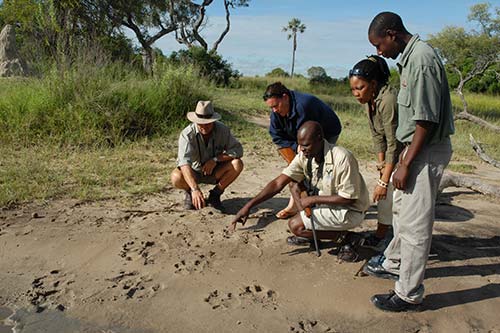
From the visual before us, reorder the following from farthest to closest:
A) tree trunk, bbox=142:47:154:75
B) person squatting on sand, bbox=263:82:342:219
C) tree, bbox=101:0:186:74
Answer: tree, bbox=101:0:186:74 < tree trunk, bbox=142:47:154:75 < person squatting on sand, bbox=263:82:342:219

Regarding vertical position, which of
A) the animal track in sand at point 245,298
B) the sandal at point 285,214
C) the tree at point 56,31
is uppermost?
the tree at point 56,31

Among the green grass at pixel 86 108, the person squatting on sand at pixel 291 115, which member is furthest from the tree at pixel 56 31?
the person squatting on sand at pixel 291 115

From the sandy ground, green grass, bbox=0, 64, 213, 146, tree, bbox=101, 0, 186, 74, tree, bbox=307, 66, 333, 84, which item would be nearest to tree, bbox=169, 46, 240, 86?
tree, bbox=101, 0, 186, 74

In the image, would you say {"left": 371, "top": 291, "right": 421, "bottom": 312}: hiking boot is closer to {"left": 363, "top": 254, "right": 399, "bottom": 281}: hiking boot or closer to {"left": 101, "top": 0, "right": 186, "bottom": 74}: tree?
{"left": 363, "top": 254, "right": 399, "bottom": 281}: hiking boot

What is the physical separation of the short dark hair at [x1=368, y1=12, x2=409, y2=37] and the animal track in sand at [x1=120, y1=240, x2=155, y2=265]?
227cm

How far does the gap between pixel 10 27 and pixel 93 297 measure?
12.0 metres

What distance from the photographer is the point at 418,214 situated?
8.73 ft

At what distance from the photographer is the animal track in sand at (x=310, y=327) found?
2.82 metres

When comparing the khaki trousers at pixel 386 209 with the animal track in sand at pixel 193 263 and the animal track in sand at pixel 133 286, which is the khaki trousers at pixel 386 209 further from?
the animal track in sand at pixel 133 286

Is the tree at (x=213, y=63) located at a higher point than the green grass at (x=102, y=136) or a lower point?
higher

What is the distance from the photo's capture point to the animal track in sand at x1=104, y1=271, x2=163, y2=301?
3.16 meters

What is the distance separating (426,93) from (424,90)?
0.02 metres

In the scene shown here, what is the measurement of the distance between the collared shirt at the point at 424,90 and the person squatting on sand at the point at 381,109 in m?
0.61

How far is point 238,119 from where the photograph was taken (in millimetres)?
9898
